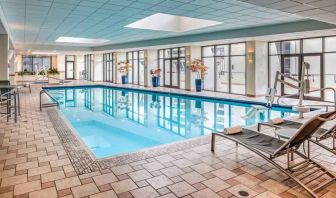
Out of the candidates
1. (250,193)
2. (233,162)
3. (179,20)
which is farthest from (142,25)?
(250,193)

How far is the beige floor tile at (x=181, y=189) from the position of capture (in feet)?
8.76

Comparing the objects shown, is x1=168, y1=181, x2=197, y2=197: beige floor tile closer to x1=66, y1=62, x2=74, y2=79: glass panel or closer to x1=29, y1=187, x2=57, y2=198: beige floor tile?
x1=29, y1=187, x2=57, y2=198: beige floor tile

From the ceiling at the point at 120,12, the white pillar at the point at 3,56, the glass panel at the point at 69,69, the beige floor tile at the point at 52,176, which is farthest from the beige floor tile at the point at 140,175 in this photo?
the glass panel at the point at 69,69

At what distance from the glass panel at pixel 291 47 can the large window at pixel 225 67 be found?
180cm

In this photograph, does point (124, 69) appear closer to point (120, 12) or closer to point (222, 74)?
point (222, 74)

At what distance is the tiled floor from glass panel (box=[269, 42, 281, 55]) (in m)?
8.15

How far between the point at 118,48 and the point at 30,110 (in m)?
9.69

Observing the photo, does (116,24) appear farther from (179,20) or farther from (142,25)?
(179,20)

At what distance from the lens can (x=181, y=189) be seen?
2.76 meters

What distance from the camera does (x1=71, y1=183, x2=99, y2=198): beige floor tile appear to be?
2625 millimetres

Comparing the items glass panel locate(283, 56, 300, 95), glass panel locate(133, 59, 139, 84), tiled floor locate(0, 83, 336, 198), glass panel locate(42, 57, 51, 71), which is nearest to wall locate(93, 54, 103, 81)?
glass panel locate(133, 59, 139, 84)

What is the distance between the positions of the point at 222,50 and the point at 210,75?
161cm

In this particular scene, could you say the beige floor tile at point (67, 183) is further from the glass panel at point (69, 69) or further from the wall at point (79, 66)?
the glass panel at point (69, 69)

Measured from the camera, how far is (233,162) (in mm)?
3529
